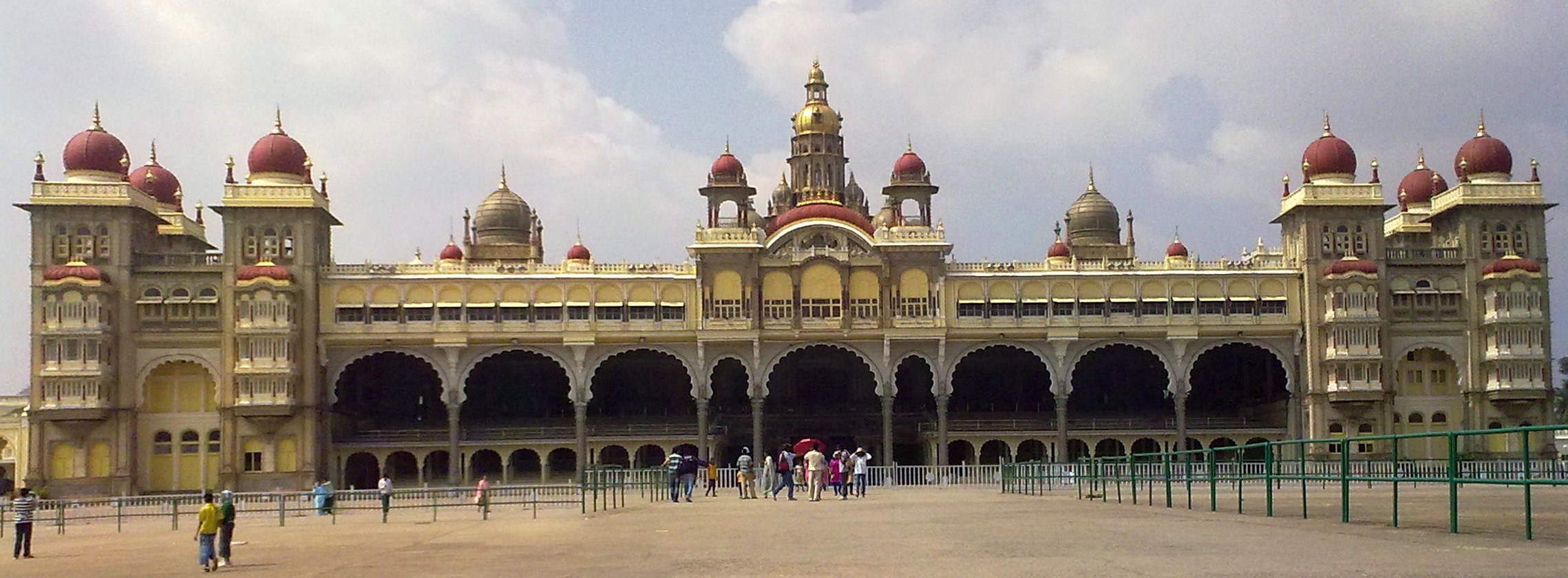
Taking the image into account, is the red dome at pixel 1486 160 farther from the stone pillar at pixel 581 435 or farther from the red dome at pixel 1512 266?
the stone pillar at pixel 581 435

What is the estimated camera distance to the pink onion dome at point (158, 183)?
72.4 m

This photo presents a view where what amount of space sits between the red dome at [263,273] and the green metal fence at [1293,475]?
103 ft

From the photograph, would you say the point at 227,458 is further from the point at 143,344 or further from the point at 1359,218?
the point at 1359,218

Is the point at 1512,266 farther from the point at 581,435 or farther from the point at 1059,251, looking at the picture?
the point at 581,435

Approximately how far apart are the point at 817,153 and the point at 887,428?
1668 centimetres

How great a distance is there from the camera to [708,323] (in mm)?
63000

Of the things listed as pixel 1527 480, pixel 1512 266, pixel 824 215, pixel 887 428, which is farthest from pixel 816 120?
pixel 1527 480

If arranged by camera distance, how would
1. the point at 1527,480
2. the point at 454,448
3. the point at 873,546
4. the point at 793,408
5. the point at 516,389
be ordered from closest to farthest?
the point at 1527,480
the point at 873,546
the point at 454,448
the point at 793,408
the point at 516,389

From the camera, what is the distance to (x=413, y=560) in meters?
19.7

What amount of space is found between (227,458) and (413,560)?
4437cm

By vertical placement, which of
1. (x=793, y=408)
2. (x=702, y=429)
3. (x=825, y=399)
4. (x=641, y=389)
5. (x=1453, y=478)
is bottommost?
(x=702, y=429)

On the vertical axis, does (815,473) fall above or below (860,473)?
above

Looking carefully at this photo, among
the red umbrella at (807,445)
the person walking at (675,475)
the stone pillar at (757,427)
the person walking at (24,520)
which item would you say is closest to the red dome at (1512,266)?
the stone pillar at (757,427)

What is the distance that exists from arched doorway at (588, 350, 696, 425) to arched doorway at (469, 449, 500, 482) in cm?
480
